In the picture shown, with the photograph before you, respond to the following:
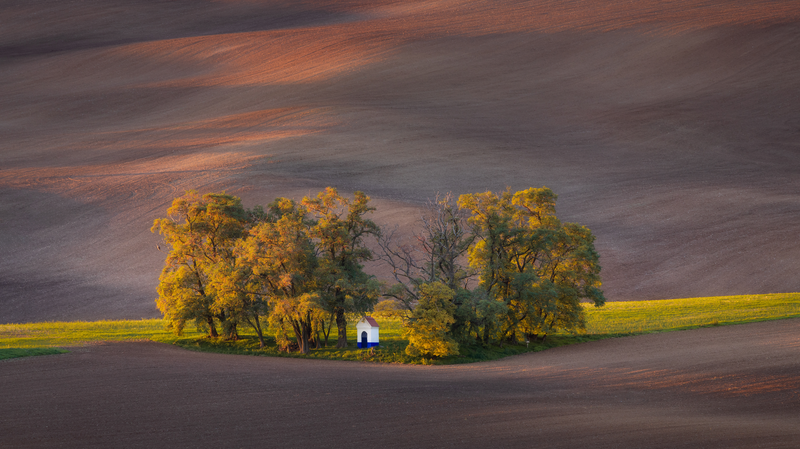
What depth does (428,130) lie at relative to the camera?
12812cm

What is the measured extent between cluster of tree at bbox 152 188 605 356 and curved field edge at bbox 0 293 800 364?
1332mm

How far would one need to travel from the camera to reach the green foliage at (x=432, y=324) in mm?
41125

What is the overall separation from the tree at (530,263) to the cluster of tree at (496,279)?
0.06 metres

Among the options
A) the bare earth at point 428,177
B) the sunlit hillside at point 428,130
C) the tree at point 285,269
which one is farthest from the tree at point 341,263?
the sunlit hillside at point 428,130

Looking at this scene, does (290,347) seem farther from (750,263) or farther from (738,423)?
Answer: (750,263)

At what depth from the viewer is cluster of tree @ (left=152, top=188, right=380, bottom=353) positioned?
43438 millimetres

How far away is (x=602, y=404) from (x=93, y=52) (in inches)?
7470

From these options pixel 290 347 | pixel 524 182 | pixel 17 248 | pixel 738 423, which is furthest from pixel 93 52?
pixel 738 423

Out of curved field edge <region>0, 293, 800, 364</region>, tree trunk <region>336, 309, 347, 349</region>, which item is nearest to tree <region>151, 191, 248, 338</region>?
curved field edge <region>0, 293, 800, 364</region>

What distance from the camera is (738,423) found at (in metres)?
23.0

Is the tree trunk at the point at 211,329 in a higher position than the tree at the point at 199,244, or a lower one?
lower

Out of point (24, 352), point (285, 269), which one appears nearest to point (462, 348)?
point (285, 269)

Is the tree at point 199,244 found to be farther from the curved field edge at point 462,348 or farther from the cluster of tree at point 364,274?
the curved field edge at point 462,348

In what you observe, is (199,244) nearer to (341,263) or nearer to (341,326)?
(341,263)
